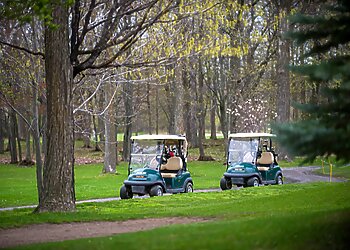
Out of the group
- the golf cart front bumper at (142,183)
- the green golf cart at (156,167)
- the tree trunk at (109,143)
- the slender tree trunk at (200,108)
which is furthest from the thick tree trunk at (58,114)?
the slender tree trunk at (200,108)

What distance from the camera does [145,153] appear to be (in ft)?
55.6

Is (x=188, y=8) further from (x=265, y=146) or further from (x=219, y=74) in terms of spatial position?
(x=219, y=74)

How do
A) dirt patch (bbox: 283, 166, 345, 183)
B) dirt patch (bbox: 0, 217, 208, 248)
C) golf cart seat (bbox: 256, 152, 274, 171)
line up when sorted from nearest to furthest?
dirt patch (bbox: 0, 217, 208, 248) < golf cart seat (bbox: 256, 152, 274, 171) < dirt patch (bbox: 283, 166, 345, 183)

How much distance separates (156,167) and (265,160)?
486cm

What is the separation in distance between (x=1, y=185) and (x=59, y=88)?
13.0 meters

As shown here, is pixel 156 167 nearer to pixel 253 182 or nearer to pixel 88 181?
pixel 253 182

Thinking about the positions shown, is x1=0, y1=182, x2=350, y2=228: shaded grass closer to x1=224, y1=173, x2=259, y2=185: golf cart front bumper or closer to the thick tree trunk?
the thick tree trunk

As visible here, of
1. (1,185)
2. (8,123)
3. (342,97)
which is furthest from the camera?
(8,123)

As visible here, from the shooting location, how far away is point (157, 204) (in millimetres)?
14148

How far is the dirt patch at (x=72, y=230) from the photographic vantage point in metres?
8.91

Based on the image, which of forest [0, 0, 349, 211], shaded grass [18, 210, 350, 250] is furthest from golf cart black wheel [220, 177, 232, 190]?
shaded grass [18, 210, 350, 250]

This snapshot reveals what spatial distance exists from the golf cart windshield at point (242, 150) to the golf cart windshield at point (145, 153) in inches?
127

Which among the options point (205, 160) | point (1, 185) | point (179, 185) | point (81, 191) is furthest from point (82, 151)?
point (179, 185)

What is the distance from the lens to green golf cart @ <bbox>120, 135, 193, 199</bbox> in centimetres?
1634
